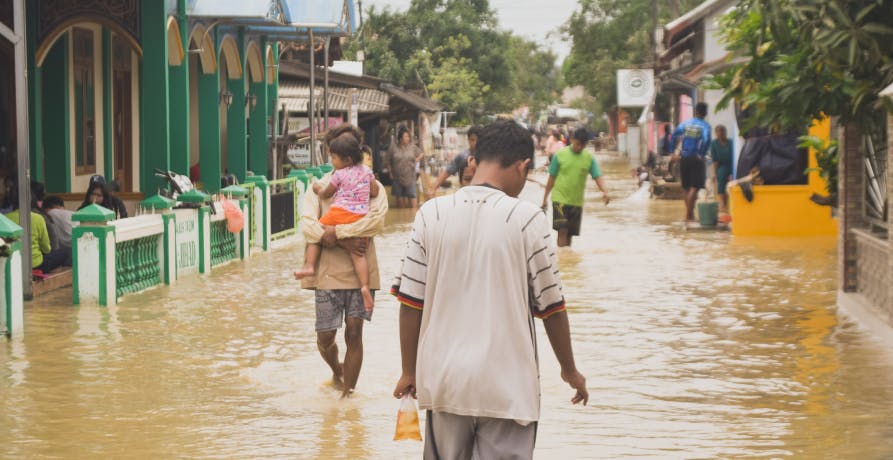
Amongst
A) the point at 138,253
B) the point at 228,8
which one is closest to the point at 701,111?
the point at 228,8

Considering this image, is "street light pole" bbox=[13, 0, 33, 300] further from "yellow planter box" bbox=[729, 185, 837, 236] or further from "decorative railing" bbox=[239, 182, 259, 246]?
"yellow planter box" bbox=[729, 185, 837, 236]

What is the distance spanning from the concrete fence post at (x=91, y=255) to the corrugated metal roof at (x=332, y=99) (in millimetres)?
18751

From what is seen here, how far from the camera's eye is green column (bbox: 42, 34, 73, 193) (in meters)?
18.5

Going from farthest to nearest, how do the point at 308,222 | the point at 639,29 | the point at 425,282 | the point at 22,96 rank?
Answer: the point at 639,29, the point at 22,96, the point at 308,222, the point at 425,282

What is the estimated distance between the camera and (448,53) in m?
62.8

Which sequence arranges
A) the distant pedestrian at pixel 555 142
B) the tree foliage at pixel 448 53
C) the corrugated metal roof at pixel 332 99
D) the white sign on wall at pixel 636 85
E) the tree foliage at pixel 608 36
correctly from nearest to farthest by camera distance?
the distant pedestrian at pixel 555 142
the corrugated metal roof at pixel 332 99
the white sign on wall at pixel 636 85
the tree foliage at pixel 448 53
the tree foliage at pixel 608 36

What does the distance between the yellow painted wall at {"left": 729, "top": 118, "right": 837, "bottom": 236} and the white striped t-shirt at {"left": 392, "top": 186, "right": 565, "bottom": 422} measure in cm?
1637

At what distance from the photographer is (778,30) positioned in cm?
1070

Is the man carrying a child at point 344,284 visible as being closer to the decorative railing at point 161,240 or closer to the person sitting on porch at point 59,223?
the decorative railing at point 161,240

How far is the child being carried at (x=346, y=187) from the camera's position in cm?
907

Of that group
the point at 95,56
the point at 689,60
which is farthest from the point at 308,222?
the point at 689,60

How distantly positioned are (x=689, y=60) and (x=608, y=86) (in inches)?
769

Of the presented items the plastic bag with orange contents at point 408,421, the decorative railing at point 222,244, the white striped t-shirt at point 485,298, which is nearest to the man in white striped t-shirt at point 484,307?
the white striped t-shirt at point 485,298

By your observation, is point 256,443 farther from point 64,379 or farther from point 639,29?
point 639,29
